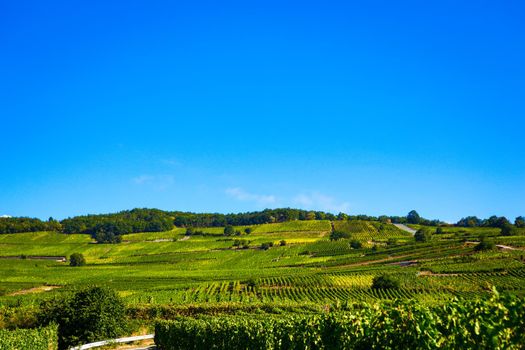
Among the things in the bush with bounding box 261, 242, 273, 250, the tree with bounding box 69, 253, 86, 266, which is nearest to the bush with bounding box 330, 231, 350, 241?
the bush with bounding box 261, 242, 273, 250

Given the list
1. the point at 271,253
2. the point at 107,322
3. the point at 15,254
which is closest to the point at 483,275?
the point at 271,253

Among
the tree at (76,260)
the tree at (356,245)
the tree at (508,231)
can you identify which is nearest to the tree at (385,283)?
the tree at (356,245)

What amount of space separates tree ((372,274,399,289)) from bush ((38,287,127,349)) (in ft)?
210

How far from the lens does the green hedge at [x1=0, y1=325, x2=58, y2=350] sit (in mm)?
26041

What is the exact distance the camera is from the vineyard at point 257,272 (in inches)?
2895

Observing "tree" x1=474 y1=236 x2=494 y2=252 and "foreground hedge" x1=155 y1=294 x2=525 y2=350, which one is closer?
"foreground hedge" x1=155 y1=294 x2=525 y2=350

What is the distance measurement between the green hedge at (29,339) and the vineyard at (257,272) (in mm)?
13367

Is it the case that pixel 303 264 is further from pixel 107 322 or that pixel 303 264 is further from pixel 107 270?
pixel 107 322

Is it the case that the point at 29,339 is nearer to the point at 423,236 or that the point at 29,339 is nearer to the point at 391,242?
the point at 391,242

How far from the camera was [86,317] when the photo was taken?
38.2 meters

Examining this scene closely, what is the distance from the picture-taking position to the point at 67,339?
125 feet

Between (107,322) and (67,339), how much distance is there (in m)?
3.57

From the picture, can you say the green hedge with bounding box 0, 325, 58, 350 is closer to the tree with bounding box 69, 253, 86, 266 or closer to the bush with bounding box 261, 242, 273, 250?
the tree with bounding box 69, 253, 86, 266

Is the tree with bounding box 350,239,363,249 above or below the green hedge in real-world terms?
above
